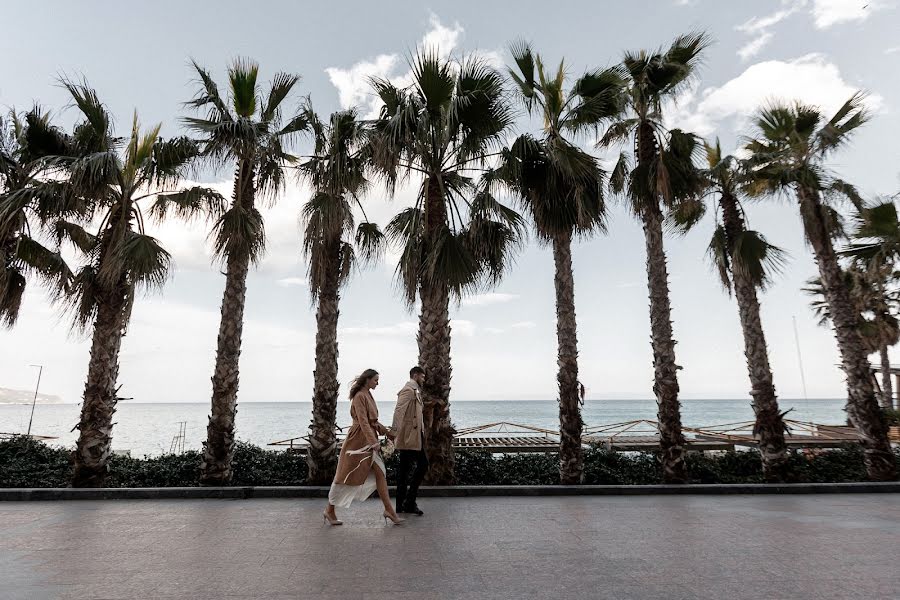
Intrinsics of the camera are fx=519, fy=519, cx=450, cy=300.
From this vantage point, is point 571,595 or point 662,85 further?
point 662,85

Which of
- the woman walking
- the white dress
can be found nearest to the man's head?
the woman walking

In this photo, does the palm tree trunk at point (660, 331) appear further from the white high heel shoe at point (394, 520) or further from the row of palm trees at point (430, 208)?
the white high heel shoe at point (394, 520)

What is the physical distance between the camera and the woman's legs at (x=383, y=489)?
5.98m

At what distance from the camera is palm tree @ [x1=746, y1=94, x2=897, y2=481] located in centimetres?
1009

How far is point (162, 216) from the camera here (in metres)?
10.1

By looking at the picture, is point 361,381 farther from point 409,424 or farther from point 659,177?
point 659,177

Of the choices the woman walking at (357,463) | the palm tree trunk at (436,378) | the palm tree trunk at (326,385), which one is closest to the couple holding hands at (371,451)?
the woman walking at (357,463)

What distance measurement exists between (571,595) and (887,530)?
14.9 feet

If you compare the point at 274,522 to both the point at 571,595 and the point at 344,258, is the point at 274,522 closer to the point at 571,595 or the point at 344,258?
the point at 571,595

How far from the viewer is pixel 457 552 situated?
4.84m

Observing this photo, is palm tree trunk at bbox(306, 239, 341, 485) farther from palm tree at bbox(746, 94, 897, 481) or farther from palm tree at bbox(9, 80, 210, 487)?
palm tree at bbox(746, 94, 897, 481)

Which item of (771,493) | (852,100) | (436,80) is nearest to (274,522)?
(436,80)

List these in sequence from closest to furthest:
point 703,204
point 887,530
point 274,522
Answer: point 887,530
point 274,522
point 703,204

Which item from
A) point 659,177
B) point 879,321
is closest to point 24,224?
point 659,177
